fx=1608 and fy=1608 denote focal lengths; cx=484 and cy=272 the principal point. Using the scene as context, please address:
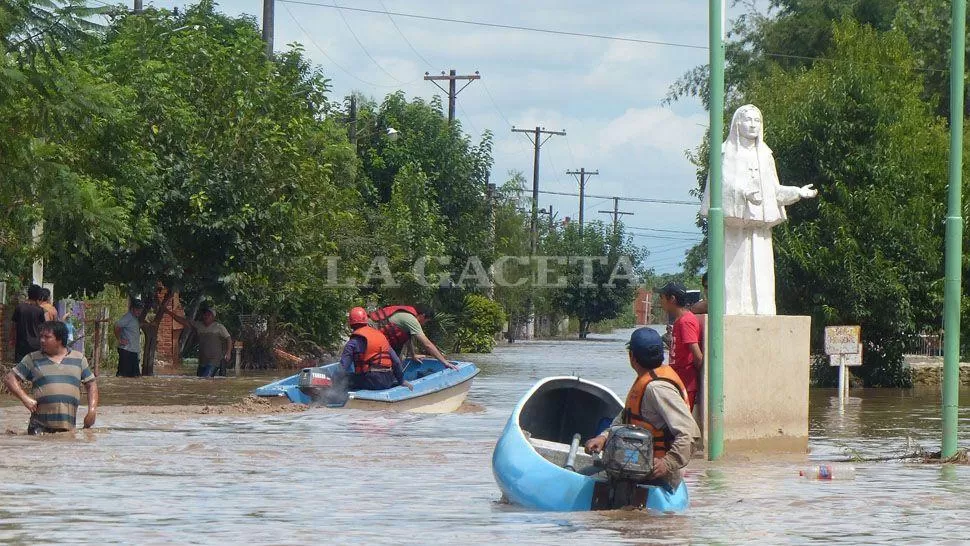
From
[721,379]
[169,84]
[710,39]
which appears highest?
[169,84]

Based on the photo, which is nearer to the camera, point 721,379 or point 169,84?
point 721,379

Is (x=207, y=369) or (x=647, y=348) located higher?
(x=647, y=348)

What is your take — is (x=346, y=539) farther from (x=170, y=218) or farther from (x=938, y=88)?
(x=938, y=88)

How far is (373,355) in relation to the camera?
21.3 meters

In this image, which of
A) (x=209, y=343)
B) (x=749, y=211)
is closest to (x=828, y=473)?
(x=749, y=211)

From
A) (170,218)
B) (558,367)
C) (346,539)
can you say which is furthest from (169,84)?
(346,539)

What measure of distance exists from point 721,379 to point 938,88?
30235 mm

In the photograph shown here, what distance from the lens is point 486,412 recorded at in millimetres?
23234

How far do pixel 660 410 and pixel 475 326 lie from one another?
48017 millimetres

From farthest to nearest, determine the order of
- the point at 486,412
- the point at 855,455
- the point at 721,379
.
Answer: the point at 486,412 → the point at 855,455 → the point at 721,379

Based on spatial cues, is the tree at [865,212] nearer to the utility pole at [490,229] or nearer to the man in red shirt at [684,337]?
the man in red shirt at [684,337]

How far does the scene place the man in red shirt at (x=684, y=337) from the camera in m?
13.3

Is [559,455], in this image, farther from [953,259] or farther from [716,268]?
[953,259]

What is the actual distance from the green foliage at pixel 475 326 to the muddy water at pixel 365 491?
3630 cm
